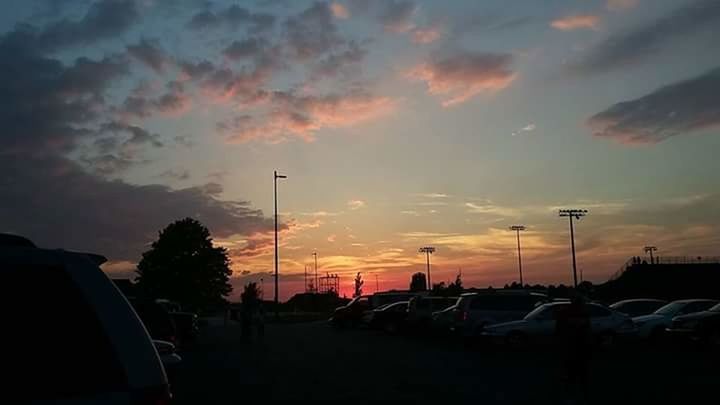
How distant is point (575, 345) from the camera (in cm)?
1305

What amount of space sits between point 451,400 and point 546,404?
1650 millimetres

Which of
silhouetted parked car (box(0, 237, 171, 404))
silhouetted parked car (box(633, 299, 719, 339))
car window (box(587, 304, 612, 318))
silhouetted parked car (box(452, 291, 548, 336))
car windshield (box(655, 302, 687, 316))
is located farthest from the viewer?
car windshield (box(655, 302, 687, 316))

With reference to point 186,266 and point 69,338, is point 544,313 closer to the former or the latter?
point 69,338

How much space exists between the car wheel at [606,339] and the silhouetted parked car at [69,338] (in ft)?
77.0

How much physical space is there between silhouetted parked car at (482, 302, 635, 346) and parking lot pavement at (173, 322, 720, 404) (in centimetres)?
50

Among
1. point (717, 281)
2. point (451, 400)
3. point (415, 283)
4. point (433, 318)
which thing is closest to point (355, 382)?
point (451, 400)

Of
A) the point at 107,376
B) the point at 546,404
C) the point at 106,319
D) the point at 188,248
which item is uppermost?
the point at 188,248

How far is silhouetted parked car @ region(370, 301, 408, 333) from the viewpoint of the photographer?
38281 millimetres

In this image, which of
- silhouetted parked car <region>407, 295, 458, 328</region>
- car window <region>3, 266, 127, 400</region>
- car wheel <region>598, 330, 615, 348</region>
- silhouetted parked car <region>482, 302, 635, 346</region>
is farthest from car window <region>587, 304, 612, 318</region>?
car window <region>3, 266, 127, 400</region>

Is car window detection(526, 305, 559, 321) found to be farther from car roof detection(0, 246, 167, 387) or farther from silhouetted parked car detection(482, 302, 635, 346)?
car roof detection(0, 246, 167, 387)

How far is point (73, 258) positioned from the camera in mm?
3604

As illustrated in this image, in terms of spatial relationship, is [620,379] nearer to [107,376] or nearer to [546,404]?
[546,404]

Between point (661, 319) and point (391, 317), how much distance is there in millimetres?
15001

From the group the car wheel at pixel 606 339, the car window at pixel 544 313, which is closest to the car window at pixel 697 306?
the car wheel at pixel 606 339
